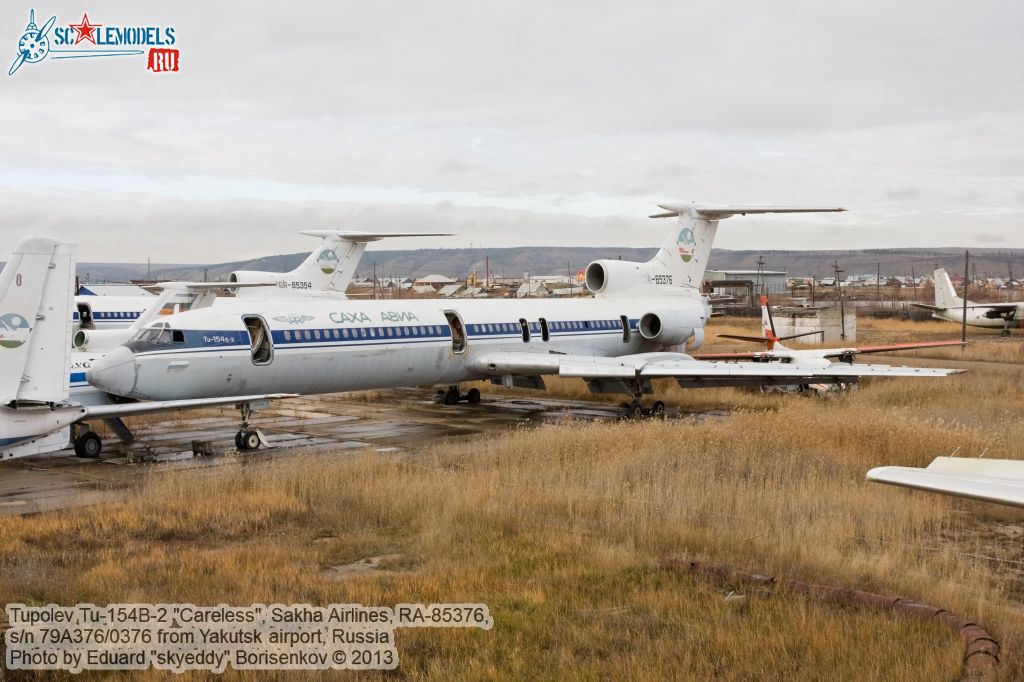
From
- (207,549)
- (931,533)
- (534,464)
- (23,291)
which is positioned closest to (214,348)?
(23,291)

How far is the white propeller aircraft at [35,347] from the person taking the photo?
1193 centimetres

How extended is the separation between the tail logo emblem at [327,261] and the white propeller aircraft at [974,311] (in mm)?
35995

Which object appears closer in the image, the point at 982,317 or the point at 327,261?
the point at 327,261

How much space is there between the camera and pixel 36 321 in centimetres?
1216

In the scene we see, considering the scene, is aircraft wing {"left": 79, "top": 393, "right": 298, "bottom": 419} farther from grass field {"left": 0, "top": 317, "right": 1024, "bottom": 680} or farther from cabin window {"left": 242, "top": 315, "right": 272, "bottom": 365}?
cabin window {"left": 242, "top": 315, "right": 272, "bottom": 365}

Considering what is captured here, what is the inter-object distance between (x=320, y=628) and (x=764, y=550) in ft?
14.5

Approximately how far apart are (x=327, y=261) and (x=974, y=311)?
131 feet

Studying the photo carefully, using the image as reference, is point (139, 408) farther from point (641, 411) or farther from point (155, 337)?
point (641, 411)

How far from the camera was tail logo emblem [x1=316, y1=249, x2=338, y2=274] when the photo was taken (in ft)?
111

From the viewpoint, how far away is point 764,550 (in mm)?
9336

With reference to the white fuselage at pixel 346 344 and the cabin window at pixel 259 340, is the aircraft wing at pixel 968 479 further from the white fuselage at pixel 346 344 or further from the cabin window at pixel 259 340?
the cabin window at pixel 259 340

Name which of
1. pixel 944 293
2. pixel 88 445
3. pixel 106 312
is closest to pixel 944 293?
pixel 944 293

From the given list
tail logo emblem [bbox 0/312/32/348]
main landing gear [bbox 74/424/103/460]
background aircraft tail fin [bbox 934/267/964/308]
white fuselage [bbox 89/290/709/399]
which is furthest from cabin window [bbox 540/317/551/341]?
background aircraft tail fin [bbox 934/267/964/308]

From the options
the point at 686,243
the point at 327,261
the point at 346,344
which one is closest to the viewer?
the point at 346,344
